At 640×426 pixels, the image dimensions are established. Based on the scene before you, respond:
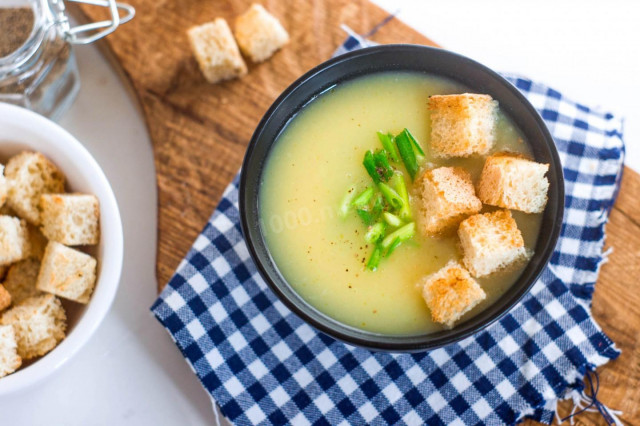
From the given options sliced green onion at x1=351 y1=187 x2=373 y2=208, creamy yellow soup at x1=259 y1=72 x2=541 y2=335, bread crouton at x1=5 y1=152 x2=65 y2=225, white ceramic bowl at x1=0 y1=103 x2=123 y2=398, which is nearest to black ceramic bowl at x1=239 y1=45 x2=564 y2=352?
creamy yellow soup at x1=259 y1=72 x2=541 y2=335

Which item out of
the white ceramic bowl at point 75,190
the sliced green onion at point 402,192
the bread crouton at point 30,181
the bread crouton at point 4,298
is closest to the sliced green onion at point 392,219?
the sliced green onion at point 402,192

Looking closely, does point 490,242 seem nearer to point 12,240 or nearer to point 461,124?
point 461,124

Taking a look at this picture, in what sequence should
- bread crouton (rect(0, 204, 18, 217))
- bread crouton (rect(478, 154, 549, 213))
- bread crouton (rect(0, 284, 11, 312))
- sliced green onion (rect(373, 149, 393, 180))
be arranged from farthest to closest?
1. bread crouton (rect(0, 204, 18, 217))
2. bread crouton (rect(0, 284, 11, 312))
3. sliced green onion (rect(373, 149, 393, 180))
4. bread crouton (rect(478, 154, 549, 213))

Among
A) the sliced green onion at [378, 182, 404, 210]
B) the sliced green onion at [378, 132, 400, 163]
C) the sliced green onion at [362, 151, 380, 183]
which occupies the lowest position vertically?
the sliced green onion at [378, 182, 404, 210]

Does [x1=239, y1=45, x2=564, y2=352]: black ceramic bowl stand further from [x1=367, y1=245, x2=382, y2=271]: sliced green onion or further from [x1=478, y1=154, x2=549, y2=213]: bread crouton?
[x1=367, y1=245, x2=382, y2=271]: sliced green onion

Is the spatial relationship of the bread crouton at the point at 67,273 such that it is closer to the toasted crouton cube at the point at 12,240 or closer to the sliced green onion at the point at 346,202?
the toasted crouton cube at the point at 12,240

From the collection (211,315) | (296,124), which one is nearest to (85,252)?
(211,315)
